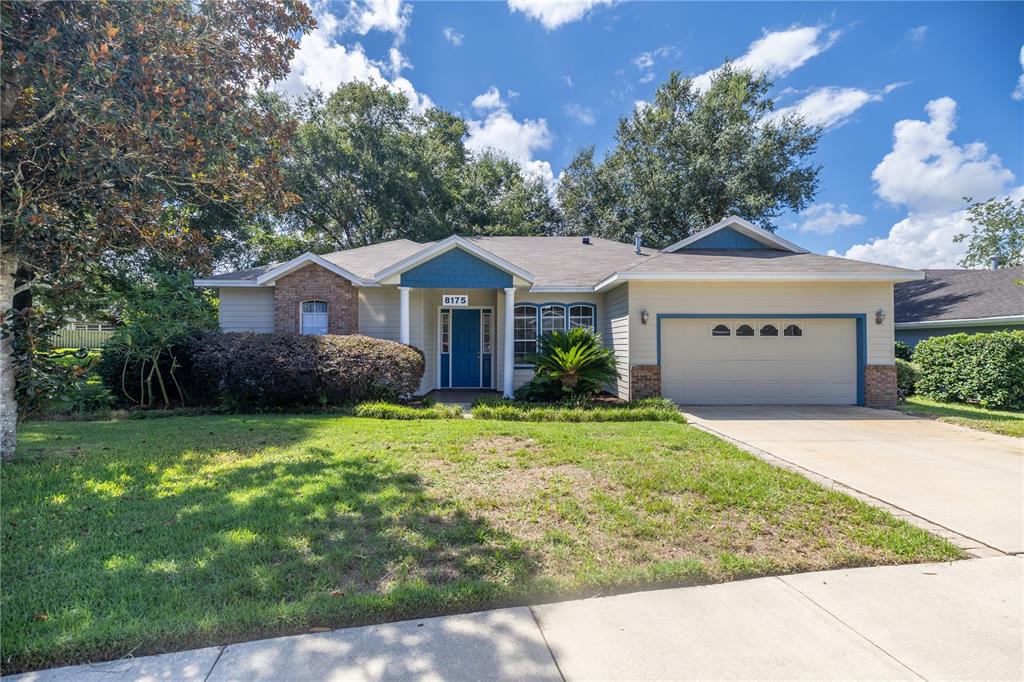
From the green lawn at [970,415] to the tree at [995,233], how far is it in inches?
1118

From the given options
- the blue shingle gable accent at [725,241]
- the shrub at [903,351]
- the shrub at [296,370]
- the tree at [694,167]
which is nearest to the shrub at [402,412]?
the shrub at [296,370]

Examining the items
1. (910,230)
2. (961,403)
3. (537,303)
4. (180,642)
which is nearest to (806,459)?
(180,642)

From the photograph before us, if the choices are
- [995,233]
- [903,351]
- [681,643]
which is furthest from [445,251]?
[995,233]

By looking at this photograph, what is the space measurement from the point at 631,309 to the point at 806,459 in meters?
5.17

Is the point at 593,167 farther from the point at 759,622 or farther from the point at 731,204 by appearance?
the point at 759,622

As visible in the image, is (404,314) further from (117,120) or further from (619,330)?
(117,120)

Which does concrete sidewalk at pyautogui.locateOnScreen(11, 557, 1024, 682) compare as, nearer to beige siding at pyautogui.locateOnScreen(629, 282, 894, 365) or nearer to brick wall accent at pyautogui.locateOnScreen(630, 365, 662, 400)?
brick wall accent at pyautogui.locateOnScreen(630, 365, 662, 400)

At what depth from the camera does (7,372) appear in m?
4.87

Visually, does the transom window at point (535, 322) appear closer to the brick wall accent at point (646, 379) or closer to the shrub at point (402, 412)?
the brick wall accent at point (646, 379)

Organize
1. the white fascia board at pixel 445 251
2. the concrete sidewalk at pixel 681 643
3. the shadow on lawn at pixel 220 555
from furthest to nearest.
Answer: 1. the white fascia board at pixel 445 251
2. the shadow on lawn at pixel 220 555
3. the concrete sidewalk at pixel 681 643

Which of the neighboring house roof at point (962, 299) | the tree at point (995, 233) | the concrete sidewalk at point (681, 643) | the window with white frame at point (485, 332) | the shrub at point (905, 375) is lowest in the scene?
the concrete sidewalk at point (681, 643)

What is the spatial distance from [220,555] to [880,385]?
1274cm

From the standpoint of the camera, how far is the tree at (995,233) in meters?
29.4

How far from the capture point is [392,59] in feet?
65.2
